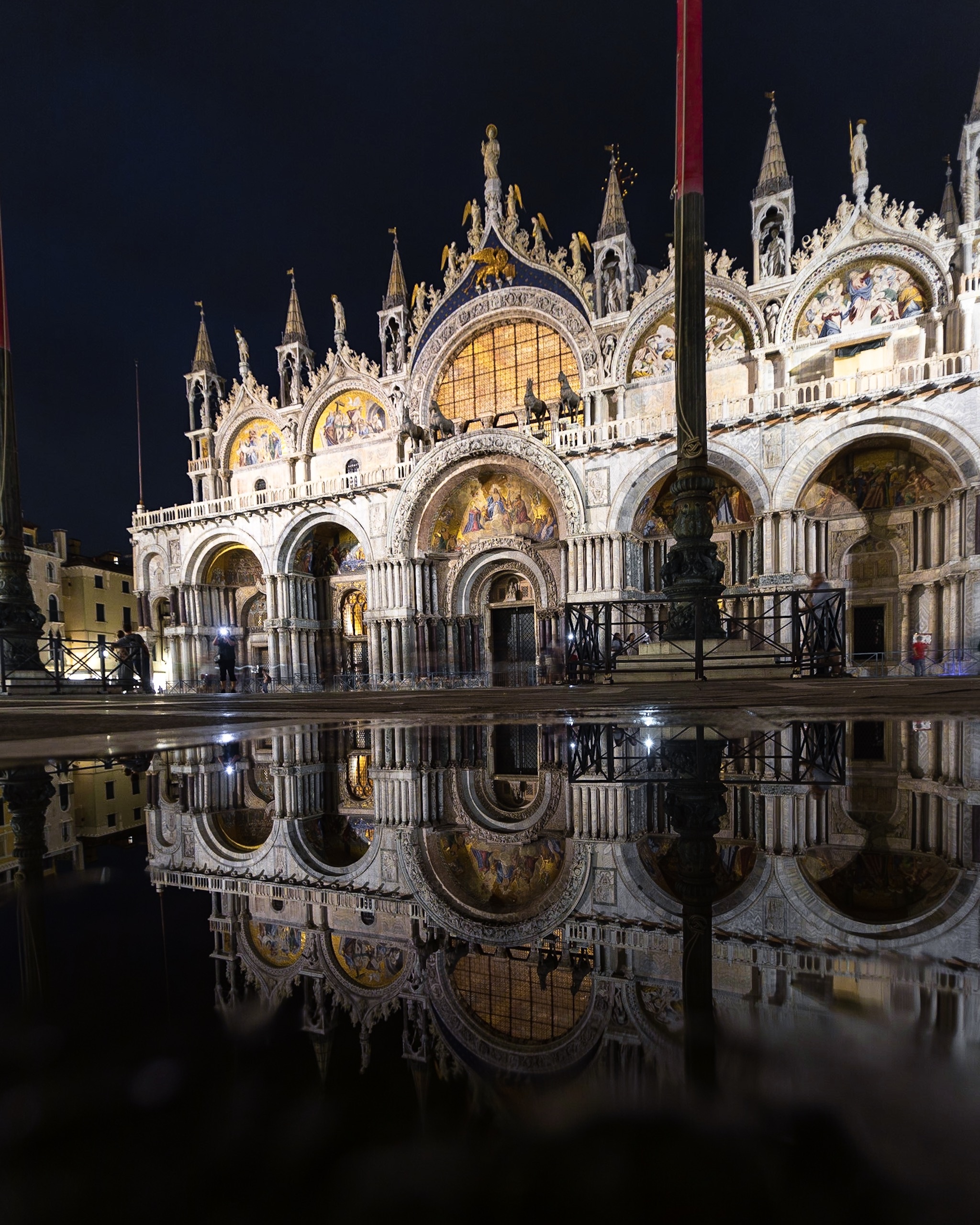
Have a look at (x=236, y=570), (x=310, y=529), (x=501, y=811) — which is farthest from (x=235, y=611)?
(x=501, y=811)

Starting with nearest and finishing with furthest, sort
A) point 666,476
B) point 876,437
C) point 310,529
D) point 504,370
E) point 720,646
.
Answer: point 720,646, point 876,437, point 666,476, point 504,370, point 310,529

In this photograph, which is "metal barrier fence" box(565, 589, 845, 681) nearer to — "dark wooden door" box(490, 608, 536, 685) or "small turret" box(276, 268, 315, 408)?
"dark wooden door" box(490, 608, 536, 685)

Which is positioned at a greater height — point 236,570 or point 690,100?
point 690,100

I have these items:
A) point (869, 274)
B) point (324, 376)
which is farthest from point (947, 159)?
point (324, 376)

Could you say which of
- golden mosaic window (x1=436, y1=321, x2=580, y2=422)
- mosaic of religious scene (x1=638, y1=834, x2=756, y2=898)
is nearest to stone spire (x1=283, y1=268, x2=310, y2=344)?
golden mosaic window (x1=436, y1=321, x2=580, y2=422)

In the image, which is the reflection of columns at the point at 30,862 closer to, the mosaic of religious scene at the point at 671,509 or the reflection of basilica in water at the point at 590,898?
the reflection of basilica in water at the point at 590,898

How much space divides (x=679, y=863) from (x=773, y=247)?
17.8 meters

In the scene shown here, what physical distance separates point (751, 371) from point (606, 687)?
10931 millimetres

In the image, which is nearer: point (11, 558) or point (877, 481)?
point (11, 558)

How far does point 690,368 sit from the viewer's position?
8961mm

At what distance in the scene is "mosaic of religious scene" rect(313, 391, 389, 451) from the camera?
19.9 meters

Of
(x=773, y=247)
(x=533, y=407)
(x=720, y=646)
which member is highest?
(x=773, y=247)

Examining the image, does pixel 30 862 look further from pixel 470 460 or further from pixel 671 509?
pixel 470 460

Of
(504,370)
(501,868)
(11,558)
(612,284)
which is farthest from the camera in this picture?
(504,370)
